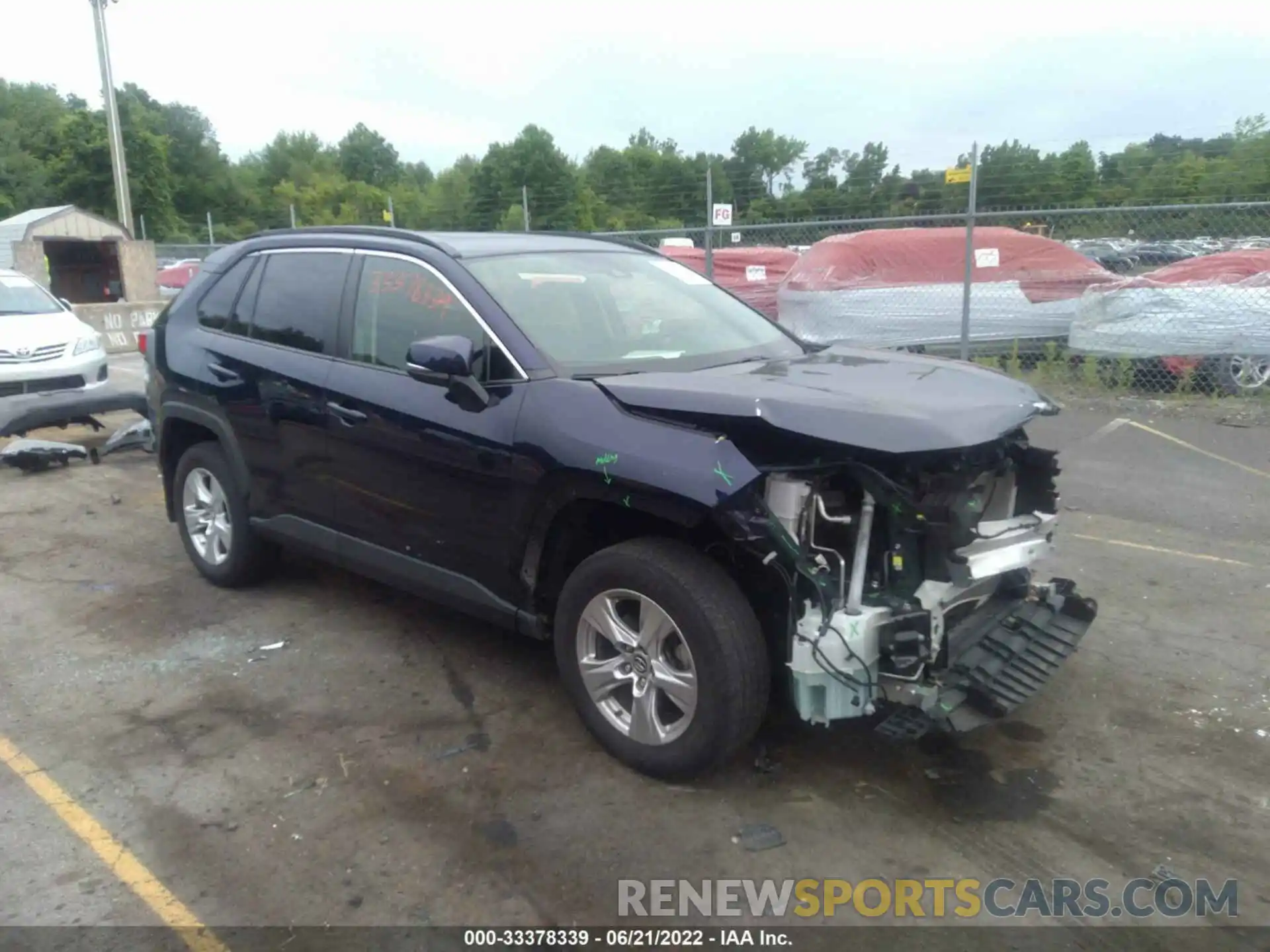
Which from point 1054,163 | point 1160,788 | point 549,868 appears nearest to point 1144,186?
point 1054,163

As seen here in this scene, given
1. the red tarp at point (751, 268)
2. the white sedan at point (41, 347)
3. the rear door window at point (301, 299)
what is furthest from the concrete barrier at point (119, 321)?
the rear door window at point (301, 299)

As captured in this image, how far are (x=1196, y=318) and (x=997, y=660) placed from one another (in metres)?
8.08

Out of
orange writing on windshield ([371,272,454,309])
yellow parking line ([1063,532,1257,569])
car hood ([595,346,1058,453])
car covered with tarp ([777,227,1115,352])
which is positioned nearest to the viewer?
car hood ([595,346,1058,453])

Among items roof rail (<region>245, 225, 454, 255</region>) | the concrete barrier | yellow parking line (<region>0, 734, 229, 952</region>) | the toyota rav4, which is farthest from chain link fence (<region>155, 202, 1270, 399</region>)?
the concrete barrier

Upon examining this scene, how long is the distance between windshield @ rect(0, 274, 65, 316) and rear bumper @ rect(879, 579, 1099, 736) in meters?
9.88

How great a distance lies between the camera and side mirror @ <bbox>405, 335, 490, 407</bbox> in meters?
3.73

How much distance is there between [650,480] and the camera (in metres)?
3.30

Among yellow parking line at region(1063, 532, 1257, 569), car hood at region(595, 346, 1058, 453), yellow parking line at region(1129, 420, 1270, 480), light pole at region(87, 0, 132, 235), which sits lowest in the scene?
yellow parking line at region(1063, 532, 1257, 569)

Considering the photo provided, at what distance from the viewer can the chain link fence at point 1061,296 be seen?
9945mm

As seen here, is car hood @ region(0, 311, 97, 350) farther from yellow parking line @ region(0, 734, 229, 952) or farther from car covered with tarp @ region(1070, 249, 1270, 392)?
car covered with tarp @ region(1070, 249, 1270, 392)

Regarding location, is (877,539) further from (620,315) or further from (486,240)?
A: (486,240)

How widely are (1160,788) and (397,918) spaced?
99.6 inches

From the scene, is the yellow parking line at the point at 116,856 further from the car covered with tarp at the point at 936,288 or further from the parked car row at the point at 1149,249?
the parked car row at the point at 1149,249

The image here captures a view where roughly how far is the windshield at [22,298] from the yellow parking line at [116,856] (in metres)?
7.71
